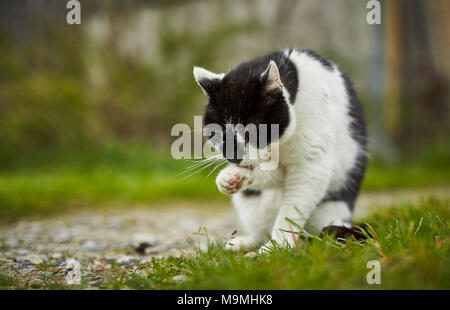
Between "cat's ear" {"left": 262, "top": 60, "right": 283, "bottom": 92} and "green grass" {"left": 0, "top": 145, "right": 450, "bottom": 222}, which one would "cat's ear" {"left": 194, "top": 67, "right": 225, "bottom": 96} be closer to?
"cat's ear" {"left": 262, "top": 60, "right": 283, "bottom": 92}

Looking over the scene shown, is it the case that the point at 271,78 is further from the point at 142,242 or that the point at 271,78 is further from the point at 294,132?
the point at 142,242

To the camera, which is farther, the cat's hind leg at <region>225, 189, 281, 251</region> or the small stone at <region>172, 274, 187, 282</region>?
the cat's hind leg at <region>225, 189, 281, 251</region>

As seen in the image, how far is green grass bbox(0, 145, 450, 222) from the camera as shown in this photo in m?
4.71

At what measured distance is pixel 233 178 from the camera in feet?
7.63

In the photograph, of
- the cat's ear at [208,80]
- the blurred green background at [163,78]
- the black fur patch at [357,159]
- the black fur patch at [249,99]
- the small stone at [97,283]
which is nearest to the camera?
the small stone at [97,283]

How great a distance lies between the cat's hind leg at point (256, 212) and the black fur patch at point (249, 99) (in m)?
0.66

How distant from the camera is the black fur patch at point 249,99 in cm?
226

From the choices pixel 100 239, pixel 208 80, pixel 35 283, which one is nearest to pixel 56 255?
pixel 100 239

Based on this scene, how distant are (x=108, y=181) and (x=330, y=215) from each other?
3.89m

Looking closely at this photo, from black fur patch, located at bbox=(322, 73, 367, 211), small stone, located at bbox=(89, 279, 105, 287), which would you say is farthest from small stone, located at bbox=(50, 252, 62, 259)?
black fur patch, located at bbox=(322, 73, 367, 211)

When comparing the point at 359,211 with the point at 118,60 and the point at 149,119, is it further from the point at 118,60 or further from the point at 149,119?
the point at 118,60

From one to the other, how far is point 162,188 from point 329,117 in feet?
11.2

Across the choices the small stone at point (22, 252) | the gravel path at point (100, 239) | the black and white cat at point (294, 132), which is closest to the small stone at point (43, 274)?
the gravel path at point (100, 239)

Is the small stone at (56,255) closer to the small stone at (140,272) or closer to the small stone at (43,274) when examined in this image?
the small stone at (43,274)
